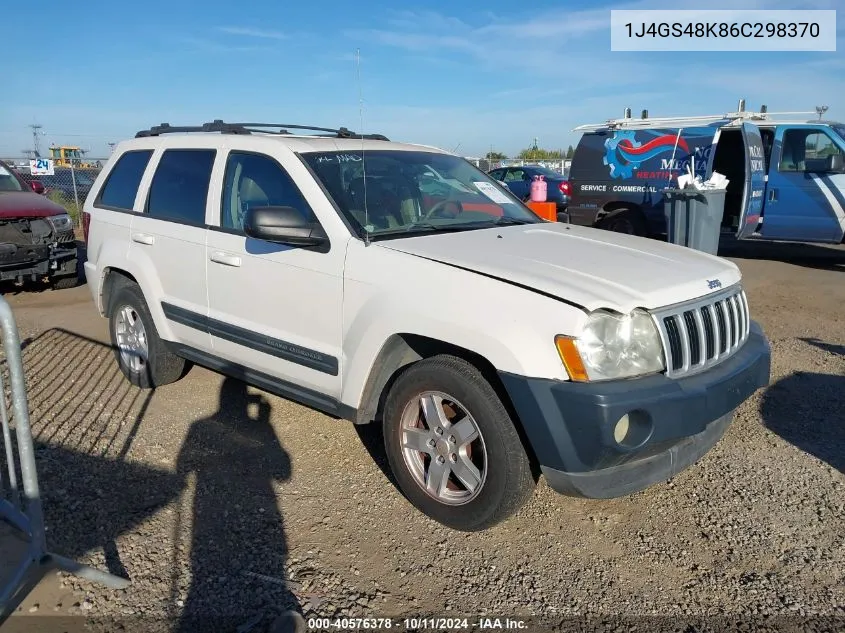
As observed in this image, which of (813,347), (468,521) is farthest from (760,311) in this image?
(468,521)

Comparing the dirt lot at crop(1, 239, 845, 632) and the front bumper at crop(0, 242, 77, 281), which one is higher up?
the front bumper at crop(0, 242, 77, 281)

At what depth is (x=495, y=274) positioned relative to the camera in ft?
9.89

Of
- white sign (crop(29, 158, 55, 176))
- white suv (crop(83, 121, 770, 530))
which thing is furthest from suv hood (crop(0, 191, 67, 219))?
white sign (crop(29, 158, 55, 176))

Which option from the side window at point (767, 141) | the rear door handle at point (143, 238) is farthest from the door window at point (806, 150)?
the rear door handle at point (143, 238)

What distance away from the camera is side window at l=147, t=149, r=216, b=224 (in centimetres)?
442

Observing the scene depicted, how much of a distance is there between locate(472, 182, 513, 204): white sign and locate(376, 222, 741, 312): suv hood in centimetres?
48

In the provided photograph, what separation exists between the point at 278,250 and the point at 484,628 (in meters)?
2.19

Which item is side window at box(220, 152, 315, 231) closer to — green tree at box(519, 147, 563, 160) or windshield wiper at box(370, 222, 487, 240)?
windshield wiper at box(370, 222, 487, 240)

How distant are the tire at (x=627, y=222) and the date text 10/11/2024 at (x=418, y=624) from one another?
31.1 feet

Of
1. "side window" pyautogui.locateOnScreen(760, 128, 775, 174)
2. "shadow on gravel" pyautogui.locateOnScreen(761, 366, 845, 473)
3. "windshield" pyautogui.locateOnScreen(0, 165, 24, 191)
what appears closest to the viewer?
"shadow on gravel" pyautogui.locateOnScreen(761, 366, 845, 473)

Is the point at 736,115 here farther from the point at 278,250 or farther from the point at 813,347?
the point at 278,250

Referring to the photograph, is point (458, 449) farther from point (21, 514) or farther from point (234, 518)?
point (21, 514)

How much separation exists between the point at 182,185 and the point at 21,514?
241 cm

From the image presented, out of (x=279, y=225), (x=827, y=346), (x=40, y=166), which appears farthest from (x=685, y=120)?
(x=40, y=166)
